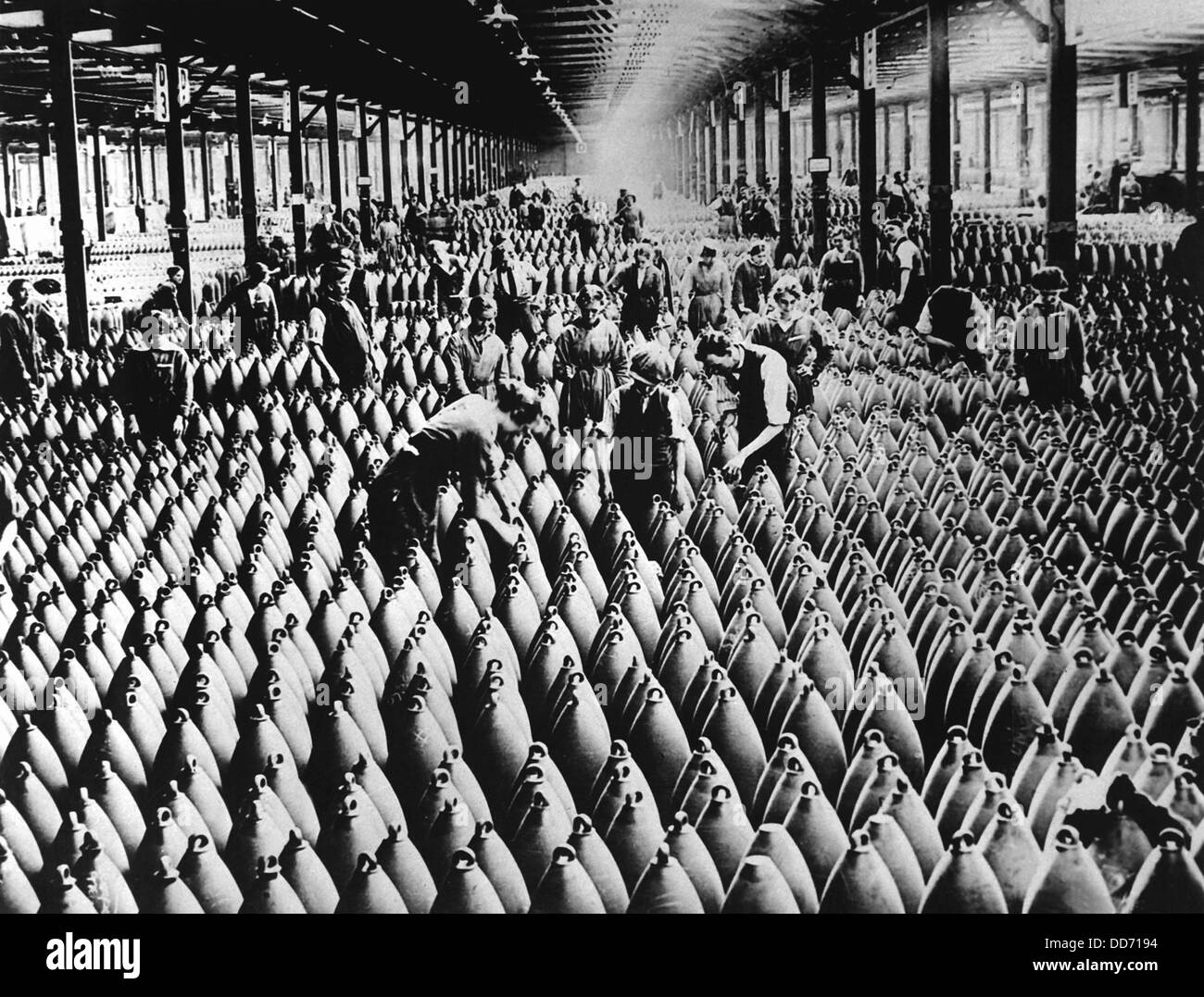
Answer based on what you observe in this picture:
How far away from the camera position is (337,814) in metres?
2.57

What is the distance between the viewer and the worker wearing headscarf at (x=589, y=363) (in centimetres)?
452

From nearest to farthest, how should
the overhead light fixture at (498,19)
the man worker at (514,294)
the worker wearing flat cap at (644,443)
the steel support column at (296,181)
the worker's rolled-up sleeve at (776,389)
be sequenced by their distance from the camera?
the worker wearing flat cap at (644,443)
the worker's rolled-up sleeve at (776,389)
the man worker at (514,294)
the overhead light fixture at (498,19)
the steel support column at (296,181)

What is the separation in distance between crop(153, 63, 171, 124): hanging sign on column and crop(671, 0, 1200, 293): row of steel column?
341 centimetres

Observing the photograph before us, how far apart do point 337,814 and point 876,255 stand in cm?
417

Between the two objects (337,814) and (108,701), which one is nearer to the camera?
(337,814)

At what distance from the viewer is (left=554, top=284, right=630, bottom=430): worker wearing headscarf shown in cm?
452

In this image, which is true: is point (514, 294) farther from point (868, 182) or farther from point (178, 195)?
point (178, 195)

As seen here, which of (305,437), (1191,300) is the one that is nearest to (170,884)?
(305,437)

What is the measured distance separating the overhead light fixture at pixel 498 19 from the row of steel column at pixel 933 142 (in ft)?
4.39

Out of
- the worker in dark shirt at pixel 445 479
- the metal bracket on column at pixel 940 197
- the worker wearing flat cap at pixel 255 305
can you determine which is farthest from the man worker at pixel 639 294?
the worker wearing flat cap at pixel 255 305

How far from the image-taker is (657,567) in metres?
3.57

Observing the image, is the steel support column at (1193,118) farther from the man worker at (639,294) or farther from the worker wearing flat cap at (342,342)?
the worker wearing flat cap at (342,342)
